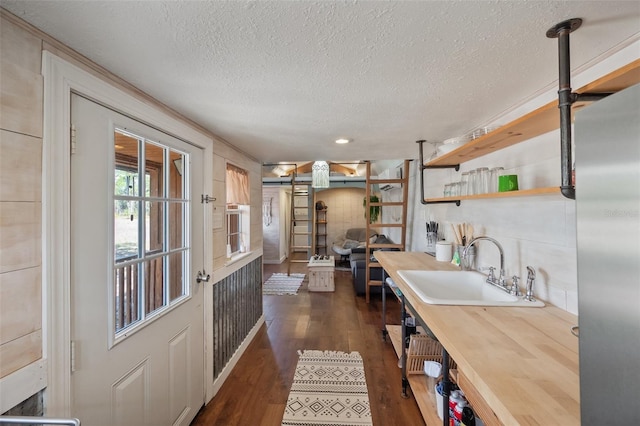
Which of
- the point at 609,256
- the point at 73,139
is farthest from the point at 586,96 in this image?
the point at 73,139

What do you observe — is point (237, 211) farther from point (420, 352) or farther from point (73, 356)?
point (420, 352)

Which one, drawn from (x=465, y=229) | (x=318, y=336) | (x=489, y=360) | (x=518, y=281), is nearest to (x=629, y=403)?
(x=489, y=360)

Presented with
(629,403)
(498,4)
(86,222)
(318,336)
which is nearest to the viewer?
(629,403)

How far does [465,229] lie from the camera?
2.10 meters

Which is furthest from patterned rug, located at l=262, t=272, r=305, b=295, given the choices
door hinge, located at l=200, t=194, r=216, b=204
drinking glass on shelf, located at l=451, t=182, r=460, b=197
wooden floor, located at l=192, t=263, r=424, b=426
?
drinking glass on shelf, located at l=451, t=182, r=460, b=197

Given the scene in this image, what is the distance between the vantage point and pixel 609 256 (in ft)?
1.38

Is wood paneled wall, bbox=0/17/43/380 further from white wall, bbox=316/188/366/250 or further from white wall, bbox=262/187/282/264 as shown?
white wall, bbox=316/188/366/250

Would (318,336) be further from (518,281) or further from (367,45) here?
(367,45)

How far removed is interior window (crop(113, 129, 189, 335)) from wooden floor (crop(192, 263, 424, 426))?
39.7 inches

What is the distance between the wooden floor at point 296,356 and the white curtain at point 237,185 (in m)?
1.58

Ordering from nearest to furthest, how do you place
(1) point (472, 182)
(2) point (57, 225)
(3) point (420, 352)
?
(2) point (57, 225), (1) point (472, 182), (3) point (420, 352)

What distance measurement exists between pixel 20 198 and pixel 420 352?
96.9 inches

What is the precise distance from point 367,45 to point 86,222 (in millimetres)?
1282

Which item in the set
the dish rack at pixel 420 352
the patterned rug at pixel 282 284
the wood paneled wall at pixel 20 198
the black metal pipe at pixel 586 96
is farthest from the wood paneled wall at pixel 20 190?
the patterned rug at pixel 282 284
